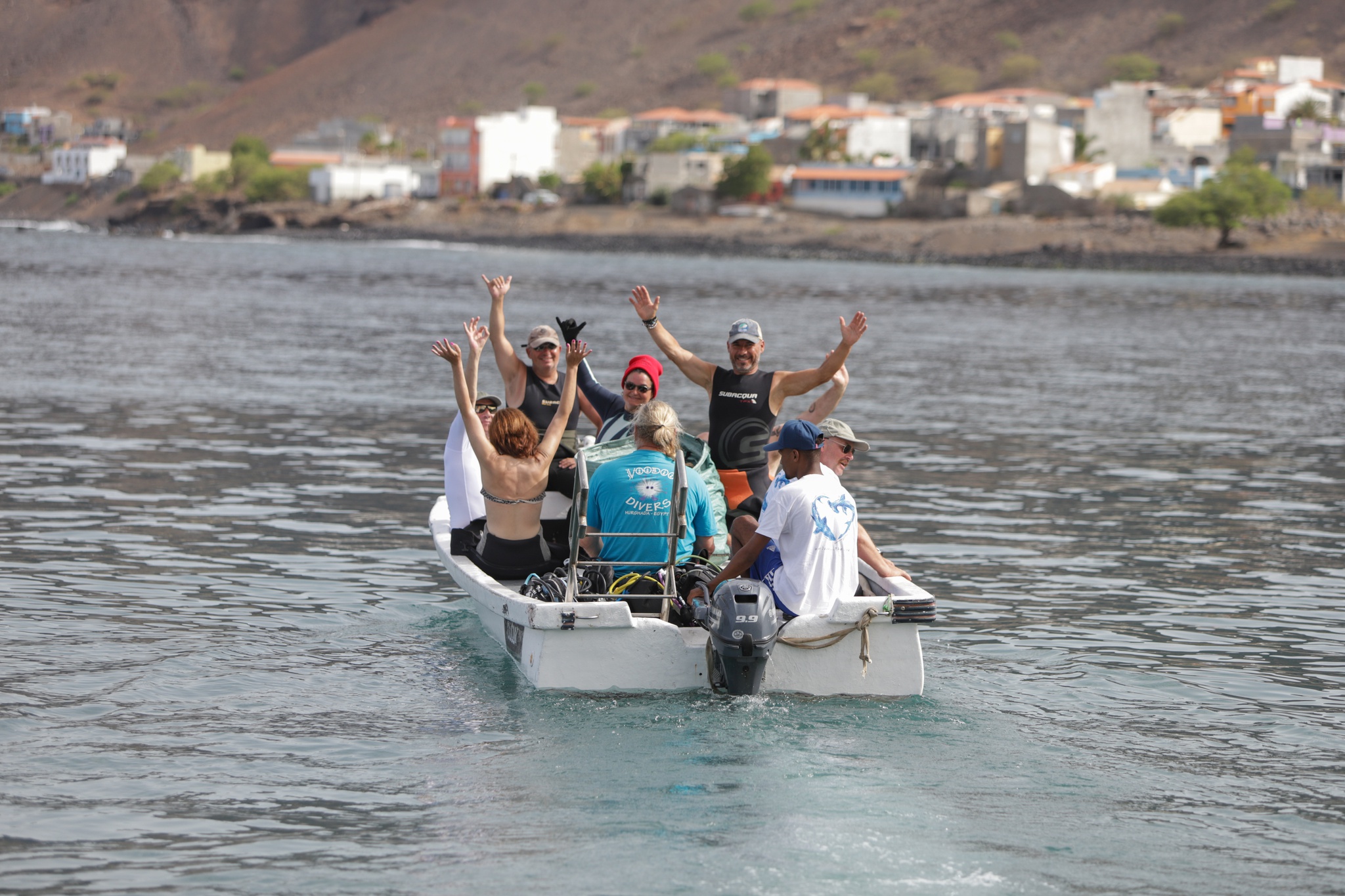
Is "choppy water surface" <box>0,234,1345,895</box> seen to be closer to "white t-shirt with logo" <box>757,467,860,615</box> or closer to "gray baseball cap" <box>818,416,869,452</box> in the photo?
"white t-shirt with logo" <box>757,467,860,615</box>

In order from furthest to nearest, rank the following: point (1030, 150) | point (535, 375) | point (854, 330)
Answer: point (1030, 150) < point (535, 375) < point (854, 330)

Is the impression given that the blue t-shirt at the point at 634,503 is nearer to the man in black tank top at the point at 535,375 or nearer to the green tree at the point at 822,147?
the man in black tank top at the point at 535,375

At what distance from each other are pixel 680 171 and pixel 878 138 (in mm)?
22914

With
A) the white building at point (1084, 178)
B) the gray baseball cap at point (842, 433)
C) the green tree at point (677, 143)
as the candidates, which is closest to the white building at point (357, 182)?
the green tree at point (677, 143)

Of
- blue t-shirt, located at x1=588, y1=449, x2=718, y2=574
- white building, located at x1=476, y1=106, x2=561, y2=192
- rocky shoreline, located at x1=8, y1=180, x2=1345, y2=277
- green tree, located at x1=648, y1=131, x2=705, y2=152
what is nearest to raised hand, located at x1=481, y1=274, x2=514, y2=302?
blue t-shirt, located at x1=588, y1=449, x2=718, y2=574

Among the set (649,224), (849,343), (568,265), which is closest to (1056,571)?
(849,343)

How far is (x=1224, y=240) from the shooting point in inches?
3969

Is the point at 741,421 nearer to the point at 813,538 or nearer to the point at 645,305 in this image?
the point at 645,305

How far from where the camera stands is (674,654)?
31.3 ft

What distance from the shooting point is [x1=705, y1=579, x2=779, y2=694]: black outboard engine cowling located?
360 inches

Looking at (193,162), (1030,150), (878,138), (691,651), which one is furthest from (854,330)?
(193,162)

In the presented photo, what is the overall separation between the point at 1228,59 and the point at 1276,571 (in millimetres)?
201273

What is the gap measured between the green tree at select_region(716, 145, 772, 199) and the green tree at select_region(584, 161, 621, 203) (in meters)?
11.3

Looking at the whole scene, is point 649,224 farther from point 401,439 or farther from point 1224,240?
point 401,439
